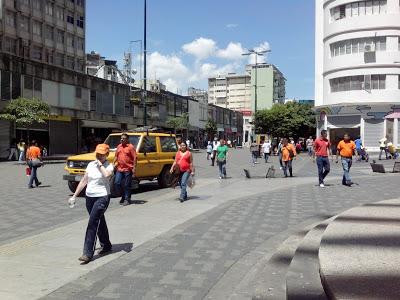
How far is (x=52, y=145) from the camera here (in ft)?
146

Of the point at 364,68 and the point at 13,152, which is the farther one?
the point at 364,68

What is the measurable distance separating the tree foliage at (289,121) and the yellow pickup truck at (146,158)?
4560cm

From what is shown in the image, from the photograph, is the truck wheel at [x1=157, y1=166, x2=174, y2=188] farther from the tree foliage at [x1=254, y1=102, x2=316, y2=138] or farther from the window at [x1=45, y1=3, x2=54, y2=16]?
the window at [x1=45, y1=3, x2=54, y2=16]

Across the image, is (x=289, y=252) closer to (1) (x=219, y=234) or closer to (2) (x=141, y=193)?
(1) (x=219, y=234)

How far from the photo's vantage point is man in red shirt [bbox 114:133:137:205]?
39.7 feet

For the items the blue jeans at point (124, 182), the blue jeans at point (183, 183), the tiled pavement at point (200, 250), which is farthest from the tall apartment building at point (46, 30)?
the tiled pavement at point (200, 250)

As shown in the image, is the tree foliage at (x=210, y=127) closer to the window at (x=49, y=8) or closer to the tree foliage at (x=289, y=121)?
the tree foliage at (x=289, y=121)

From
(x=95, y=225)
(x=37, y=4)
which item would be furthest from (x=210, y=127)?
(x=95, y=225)

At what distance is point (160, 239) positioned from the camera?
7809mm

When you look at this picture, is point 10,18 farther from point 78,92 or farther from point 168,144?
point 168,144

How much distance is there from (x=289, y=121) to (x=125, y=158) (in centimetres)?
5018

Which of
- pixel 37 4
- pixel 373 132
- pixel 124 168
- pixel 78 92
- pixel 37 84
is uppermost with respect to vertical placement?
pixel 37 4

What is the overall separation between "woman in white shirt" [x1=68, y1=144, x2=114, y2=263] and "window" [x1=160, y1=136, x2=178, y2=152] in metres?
8.98

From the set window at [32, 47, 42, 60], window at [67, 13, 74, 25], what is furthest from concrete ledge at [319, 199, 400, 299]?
window at [67, 13, 74, 25]
